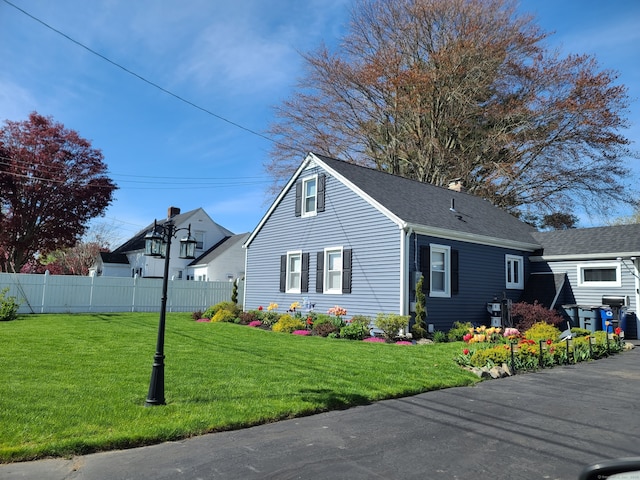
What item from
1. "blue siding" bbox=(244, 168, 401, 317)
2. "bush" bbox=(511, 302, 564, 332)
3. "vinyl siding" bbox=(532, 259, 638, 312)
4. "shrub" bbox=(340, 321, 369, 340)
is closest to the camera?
"shrub" bbox=(340, 321, 369, 340)

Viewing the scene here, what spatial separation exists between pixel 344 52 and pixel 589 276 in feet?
69.4

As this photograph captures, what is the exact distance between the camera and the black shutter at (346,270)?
15667mm

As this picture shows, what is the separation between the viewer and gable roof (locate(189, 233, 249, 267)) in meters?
32.2

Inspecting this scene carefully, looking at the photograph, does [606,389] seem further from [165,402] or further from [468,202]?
[468,202]

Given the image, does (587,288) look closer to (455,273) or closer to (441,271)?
(455,273)

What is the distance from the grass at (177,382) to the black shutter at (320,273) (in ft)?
14.5

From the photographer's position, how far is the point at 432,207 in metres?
16.9

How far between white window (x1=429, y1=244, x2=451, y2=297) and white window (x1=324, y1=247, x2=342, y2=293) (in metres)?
3.27

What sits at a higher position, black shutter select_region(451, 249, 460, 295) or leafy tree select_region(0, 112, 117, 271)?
leafy tree select_region(0, 112, 117, 271)

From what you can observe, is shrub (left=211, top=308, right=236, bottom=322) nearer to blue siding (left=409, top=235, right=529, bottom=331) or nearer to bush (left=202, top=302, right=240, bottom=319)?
bush (left=202, top=302, right=240, bottom=319)

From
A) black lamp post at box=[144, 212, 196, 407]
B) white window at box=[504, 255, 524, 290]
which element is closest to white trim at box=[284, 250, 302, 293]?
white window at box=[504, 255, 524, 290]

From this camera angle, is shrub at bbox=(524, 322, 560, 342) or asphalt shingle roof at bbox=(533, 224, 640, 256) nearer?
shrub at bbox=(524, 322, 560, 342)

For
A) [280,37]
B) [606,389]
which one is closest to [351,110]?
[280,37]

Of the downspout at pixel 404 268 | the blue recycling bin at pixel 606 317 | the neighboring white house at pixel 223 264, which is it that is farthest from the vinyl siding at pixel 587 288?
the neighboring white house at pixel 223 264
